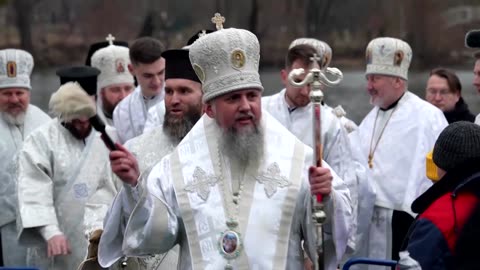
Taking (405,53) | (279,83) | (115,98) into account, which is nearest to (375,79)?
(405,53)

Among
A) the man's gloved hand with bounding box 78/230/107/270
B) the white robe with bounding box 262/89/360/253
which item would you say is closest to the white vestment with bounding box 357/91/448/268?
the white robe with bounding box 262/89/360/253

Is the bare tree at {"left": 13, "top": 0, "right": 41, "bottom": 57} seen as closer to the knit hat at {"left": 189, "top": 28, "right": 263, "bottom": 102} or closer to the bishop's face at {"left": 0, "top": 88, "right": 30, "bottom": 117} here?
the bishop's face at {"left": 0, "top": 88, "right": 30, "bottom": 117}

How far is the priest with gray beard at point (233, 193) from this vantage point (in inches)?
201

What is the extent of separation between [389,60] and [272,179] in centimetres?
379

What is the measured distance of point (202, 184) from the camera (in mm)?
5215

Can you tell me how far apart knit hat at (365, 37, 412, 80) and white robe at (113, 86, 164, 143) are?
1.48 meters

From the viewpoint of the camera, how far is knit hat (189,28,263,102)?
5.23 meters

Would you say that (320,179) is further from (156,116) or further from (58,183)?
(58,183)

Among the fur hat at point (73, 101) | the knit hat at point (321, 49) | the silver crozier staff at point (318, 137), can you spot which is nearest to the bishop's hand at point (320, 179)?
the silver crozier staff at point (318, 137)

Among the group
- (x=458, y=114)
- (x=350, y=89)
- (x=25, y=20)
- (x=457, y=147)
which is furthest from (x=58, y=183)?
(x=25, y=20)

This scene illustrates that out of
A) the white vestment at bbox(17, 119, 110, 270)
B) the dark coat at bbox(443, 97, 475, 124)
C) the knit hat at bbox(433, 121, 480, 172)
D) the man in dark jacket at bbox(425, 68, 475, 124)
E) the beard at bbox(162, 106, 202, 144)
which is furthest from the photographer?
the man in dark jacket at bbox(425, 68, 475, 124)

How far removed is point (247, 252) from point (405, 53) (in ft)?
13.6

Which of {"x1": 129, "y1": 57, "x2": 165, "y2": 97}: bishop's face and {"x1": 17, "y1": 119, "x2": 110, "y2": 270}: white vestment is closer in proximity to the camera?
{"x1": 17, "y1": 119, "x2": 110, "y2": 270}: white vestment

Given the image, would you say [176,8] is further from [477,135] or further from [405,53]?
[477,135]
